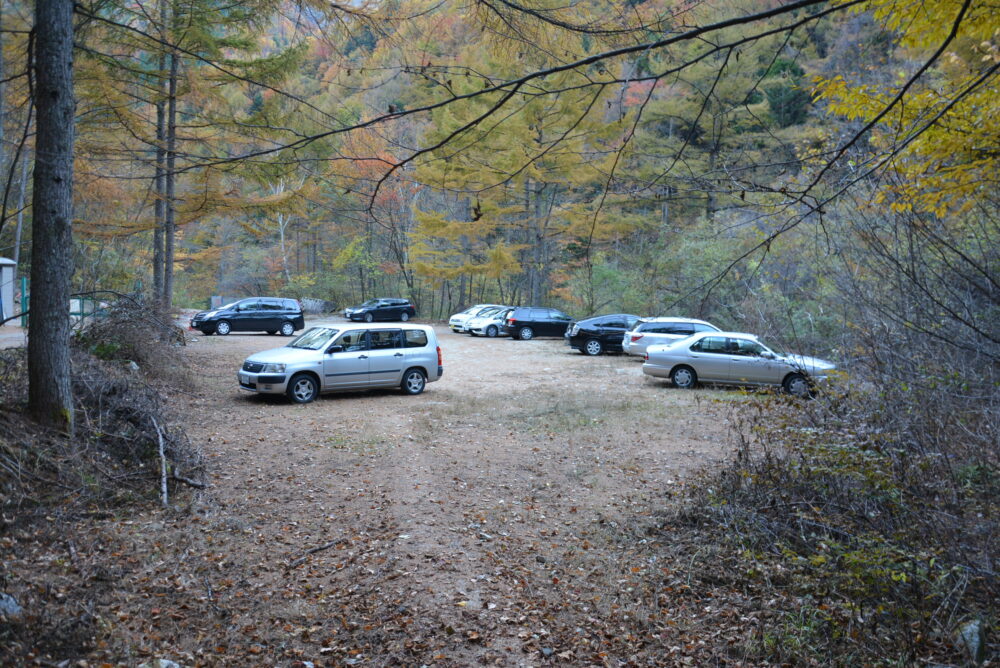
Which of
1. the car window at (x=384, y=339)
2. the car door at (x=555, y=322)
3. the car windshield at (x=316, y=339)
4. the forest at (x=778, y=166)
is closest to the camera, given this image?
the forest at (x=778, y=166)

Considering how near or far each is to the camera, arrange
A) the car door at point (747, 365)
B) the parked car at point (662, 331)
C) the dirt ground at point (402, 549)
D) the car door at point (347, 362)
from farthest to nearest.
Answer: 1. the parked car at point (662, 331)
2. the car door at point (747, 365)
3. the car door at point (347, 362)
4. the dirt ground at point (402, 549)

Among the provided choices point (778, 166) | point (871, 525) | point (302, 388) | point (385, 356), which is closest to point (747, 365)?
point (385, 356)

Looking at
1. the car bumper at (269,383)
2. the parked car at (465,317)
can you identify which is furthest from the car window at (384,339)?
the parked car at (465,317)

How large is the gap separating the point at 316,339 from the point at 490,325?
55.8 feet

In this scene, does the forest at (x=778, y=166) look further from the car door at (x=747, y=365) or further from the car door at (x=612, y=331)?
the car door at (x=612, y=331)

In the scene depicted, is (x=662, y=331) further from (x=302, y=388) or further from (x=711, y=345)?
(x=302, y=388)

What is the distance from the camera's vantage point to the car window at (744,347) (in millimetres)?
15906

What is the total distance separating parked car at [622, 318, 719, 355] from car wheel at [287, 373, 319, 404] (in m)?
10.5

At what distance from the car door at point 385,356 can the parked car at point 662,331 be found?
335 inches

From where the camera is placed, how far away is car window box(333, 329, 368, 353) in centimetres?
1365

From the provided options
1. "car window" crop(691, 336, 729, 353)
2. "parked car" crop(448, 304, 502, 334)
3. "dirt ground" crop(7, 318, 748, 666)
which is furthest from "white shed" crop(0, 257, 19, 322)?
"car window" crop(691, 336, 729, 353)

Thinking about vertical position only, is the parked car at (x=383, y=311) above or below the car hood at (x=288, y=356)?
above

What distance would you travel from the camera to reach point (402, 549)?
5.96m

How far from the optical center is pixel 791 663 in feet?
13.6
